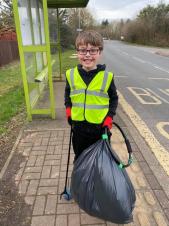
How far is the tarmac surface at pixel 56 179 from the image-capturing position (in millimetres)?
2590

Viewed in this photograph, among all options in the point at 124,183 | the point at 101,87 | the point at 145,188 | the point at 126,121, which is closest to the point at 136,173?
the point at 145,188

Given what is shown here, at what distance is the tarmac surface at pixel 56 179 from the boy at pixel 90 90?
34.8 inches

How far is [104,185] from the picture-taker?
2.10m

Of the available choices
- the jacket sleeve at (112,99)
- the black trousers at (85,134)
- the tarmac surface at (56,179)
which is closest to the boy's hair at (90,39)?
the jacket sleeve at (112,99)

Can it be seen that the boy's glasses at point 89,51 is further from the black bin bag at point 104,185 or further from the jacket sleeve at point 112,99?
the black bin bag at point 104,185

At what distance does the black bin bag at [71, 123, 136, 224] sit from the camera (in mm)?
2096

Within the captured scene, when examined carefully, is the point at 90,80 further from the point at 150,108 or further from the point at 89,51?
the point at 150,108

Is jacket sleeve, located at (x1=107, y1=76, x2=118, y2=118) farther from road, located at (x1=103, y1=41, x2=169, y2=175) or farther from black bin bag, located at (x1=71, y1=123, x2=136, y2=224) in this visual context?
road, located at (x1=103, y1=41, x2=169, y2=175)

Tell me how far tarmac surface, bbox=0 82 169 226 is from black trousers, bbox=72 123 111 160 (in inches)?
27.0

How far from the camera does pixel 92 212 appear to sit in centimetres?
223

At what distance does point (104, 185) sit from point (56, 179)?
1.24 m

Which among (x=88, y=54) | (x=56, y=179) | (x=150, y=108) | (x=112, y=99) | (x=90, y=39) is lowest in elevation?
(x=150, y=108)

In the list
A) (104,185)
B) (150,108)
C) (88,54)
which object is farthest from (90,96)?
(150,108)

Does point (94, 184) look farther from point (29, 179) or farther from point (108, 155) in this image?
point (29, 179)
